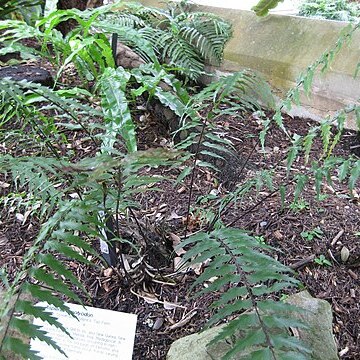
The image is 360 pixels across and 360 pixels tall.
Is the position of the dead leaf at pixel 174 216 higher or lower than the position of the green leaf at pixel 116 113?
lower

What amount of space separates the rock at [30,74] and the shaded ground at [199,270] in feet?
2.10

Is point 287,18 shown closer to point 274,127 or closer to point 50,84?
point 274,127

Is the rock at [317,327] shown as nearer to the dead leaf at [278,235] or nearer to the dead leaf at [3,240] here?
the dead leaf at [278,235]

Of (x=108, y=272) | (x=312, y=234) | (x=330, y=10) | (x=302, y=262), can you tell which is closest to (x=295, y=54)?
(x=330, y=10)

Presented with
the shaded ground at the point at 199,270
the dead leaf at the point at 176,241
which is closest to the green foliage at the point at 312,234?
the shaded ground at the point at 199,270

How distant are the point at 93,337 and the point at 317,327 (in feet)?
1.78

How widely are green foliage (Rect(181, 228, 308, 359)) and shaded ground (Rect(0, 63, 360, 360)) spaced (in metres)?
0.25

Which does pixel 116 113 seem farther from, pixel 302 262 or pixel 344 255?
pixel 344 255

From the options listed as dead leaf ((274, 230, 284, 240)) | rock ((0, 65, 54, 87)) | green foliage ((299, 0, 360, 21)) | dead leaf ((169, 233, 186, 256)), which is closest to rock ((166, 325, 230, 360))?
dead leaf ((169, 233, 186, 256))

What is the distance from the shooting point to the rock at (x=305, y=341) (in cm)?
103

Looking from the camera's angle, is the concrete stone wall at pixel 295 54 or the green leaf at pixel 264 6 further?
the green leaf at pixel 264 6

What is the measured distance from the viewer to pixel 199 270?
4.32 feet

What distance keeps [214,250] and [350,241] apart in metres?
0.69

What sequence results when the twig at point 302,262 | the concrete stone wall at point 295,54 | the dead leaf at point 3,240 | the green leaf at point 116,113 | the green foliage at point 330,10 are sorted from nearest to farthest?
the green leaf at point 116,113, the twig at point 302,262, the dead leaf at point 3,240, the concrete stone wall at point 295,54, the green foliage at point 330,10
